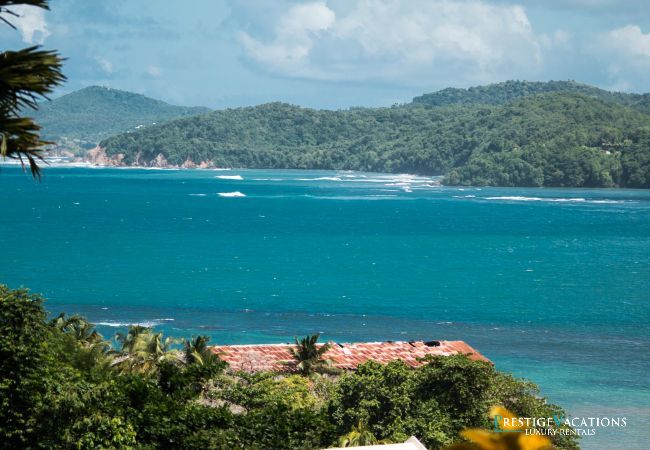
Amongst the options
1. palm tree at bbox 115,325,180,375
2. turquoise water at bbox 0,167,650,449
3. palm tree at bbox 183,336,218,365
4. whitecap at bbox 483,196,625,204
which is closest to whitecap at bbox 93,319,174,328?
turquoise water at bbox 0,167,650,449

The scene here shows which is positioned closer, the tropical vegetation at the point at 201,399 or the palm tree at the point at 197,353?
the tropical vegetation at the point at 201,399

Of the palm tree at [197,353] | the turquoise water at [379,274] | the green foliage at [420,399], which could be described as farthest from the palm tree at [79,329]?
the turquoise water at [379,274]

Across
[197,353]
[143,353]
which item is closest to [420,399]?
[197,353]

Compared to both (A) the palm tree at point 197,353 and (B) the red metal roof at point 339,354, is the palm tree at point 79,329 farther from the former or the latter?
(B) the red metal roof at point 339,354

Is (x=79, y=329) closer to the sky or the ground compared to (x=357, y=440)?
closer to the ground

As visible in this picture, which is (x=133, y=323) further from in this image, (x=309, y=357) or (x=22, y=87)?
(x=22, y=87)

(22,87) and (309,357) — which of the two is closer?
(22,87)
